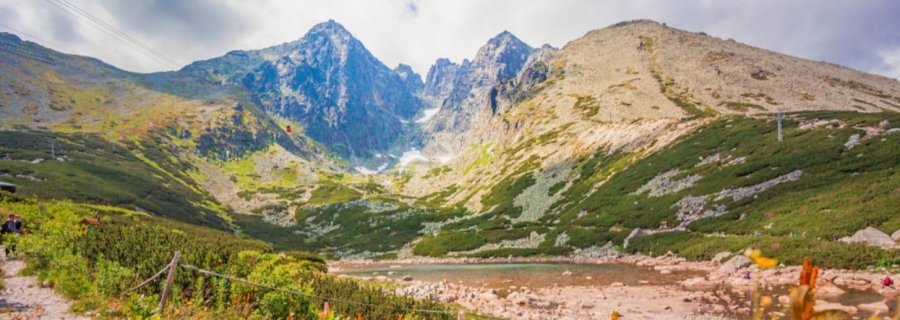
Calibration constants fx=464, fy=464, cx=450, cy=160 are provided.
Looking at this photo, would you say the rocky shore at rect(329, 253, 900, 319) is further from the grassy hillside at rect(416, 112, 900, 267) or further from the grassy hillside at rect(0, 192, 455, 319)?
the grassy hillside at rect(0, 192, 455, 319)

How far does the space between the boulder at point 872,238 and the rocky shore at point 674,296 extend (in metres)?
5.45

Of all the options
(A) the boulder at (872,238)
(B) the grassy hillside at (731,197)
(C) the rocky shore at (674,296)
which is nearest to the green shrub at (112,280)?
(C) the rocky shore at (674,296)

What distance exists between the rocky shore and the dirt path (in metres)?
14.9

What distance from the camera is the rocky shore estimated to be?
73.5 ft

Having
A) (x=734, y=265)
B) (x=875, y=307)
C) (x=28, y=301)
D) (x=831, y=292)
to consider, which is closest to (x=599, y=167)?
(x=734, y=265)

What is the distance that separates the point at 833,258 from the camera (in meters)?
29.8

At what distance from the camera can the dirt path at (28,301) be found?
11.7 metres

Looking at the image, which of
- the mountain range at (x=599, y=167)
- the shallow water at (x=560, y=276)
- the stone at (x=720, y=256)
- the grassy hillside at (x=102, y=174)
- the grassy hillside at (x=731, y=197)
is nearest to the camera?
the shallow water at (x=560, y=276)

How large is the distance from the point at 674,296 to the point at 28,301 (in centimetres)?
2904

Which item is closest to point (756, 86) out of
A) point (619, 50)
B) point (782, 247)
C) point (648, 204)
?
point (619, 50)

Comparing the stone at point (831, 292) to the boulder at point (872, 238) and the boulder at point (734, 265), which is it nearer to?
the boulder at point (734, 265)

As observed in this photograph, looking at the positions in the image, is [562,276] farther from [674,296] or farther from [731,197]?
[731,197]

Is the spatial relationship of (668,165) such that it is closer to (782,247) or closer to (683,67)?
(782,247)

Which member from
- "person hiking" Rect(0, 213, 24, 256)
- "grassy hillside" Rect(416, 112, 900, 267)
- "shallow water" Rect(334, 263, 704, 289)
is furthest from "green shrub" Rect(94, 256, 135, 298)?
"grassy hillside" Rect(416, 112, 900, 267)
